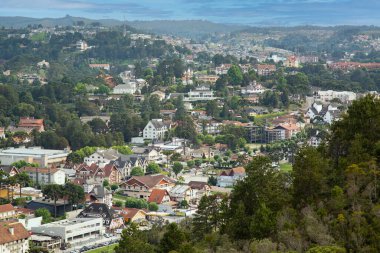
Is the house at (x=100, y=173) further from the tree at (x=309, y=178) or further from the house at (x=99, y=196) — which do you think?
the tree at (x=309, y=178)

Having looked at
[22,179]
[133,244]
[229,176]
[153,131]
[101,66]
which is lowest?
[229,176]

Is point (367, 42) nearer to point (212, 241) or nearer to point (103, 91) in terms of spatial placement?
point (103, 91)

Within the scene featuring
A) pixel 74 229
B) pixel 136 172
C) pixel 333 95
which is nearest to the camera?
pixel 74 229

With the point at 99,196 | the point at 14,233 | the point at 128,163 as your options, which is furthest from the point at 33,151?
the point at 14,233

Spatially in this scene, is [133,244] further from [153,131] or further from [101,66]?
[101,66]

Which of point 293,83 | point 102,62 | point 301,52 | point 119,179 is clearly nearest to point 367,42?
point 301,52

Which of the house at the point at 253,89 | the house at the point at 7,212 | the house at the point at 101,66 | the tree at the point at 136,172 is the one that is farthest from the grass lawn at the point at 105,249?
the house at the point at 101,66

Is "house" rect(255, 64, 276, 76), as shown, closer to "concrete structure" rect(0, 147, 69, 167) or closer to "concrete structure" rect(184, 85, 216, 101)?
"concrete structure" rect(184, 85, 216, 101)
